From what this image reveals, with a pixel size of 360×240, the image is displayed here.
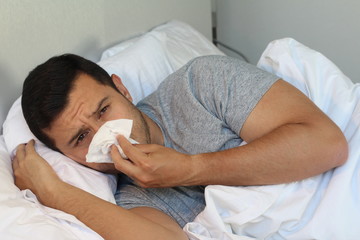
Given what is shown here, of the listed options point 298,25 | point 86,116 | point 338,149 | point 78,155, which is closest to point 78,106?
point 86,116

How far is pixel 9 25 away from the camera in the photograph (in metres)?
1.13

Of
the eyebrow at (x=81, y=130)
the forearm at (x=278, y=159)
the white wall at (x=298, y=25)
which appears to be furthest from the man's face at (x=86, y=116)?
the white wall at (x=298, y=25)

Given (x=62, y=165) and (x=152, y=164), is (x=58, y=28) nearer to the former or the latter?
(x=62, y=165)

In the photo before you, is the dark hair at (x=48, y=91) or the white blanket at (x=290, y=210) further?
the dark hair at (x=48, y=91)

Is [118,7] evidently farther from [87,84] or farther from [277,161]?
[277,161]

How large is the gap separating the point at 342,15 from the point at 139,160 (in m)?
1.23

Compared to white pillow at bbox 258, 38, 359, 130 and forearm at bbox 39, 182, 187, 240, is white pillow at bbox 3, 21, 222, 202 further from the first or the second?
white pillow at bbox 258, 38, 359, 130

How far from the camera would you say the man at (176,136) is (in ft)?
3.02

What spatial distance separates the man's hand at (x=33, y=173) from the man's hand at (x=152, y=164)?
18 cm

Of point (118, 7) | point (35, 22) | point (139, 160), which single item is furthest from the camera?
point (118, 7)

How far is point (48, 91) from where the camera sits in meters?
1.02

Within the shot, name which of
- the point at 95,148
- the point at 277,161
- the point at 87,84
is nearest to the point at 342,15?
the point at 277,161

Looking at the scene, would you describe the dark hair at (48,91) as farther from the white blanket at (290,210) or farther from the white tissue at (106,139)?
the white blanket at (290,210)

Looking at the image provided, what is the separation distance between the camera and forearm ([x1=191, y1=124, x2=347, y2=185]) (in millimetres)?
917
